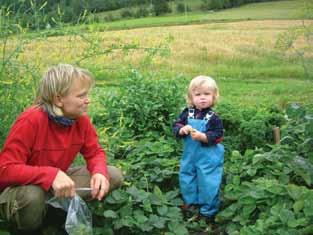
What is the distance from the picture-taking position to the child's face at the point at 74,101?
12.0ft

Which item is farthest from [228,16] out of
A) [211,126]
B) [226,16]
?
[211,126]

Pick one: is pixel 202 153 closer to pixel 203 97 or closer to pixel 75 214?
pixel 203 97

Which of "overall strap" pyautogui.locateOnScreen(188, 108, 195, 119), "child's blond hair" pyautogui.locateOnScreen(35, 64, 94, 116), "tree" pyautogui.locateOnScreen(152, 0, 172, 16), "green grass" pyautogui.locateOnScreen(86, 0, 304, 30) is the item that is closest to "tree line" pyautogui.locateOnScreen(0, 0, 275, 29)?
"child's blond hair" pyautogui.locateOnScreen(35, 64, 94, 116)

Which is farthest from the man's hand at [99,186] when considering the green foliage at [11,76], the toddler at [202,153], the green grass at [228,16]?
the green grass at [228,16]

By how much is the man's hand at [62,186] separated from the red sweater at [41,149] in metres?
0.04

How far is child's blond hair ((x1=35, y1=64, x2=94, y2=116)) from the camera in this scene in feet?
12.0

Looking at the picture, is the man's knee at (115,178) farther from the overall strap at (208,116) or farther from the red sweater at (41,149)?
the overall strap at (208,116)

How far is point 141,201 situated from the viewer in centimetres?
413

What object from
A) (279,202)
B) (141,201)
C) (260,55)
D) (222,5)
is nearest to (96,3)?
(141,201)

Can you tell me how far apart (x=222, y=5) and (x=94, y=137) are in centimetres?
5107

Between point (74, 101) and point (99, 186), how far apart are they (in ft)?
1.78

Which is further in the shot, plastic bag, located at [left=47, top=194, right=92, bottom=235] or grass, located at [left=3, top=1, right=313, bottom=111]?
grass, located at [left=3, top=1, right=313, bottom=111]

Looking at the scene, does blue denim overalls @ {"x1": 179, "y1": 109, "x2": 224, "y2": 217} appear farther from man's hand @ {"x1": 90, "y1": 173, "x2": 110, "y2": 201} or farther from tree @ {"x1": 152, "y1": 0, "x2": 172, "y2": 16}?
tree @ {"x1": 152, "y1": 0, "x2": 172, "y2": 16}

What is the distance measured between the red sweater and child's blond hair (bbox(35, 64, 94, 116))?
68 mm
